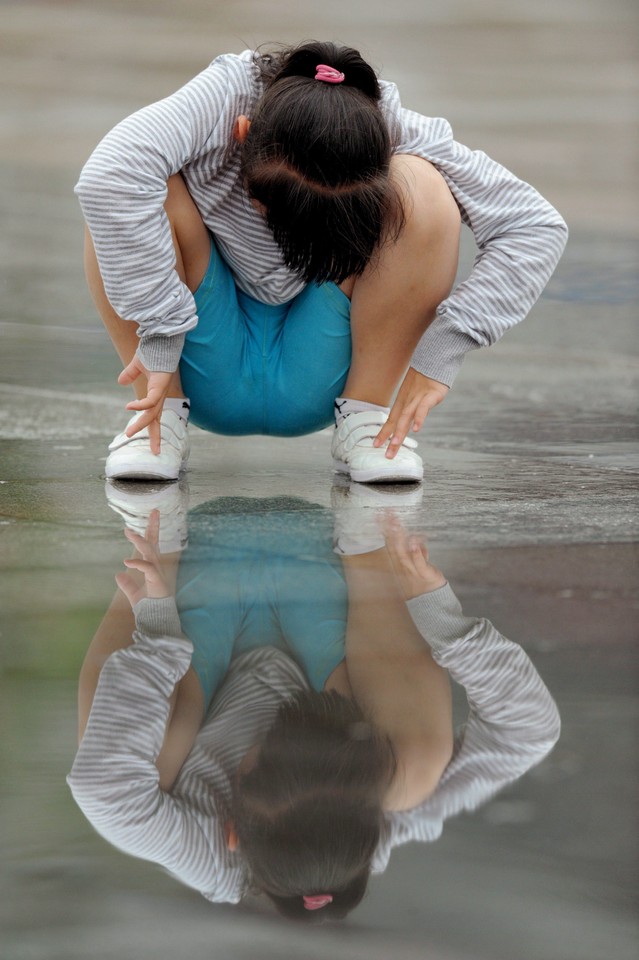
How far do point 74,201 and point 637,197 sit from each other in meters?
1.83

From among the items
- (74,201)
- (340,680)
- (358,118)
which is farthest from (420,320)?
(74,201)

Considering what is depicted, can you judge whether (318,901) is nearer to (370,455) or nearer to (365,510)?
(365,510)

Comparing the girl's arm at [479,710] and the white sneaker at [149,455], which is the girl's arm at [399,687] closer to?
the girl's arm at [479,710]

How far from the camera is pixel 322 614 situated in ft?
2.60

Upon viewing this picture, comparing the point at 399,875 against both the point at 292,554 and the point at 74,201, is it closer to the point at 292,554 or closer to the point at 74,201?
the point at 292,554

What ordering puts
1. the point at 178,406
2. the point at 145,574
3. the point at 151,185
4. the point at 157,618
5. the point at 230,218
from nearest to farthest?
1. the point at 157,618
2. the point at 145,574
3. the point at 151,185
4. the point at 230,218
5. the point at 178,406

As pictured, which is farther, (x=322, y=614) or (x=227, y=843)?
(x=322, y=614)

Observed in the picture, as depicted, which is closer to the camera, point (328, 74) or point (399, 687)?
point (399, 687)

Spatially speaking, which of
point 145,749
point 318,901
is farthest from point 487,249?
point 318,901

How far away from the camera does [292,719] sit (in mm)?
614

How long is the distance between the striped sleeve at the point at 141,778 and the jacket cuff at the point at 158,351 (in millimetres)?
538

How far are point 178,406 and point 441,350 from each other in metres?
0.32

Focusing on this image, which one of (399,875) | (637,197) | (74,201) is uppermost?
(399,875)

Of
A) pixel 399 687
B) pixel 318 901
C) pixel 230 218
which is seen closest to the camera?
pixel 318 901
